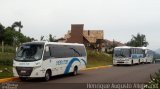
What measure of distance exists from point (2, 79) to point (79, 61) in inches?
333

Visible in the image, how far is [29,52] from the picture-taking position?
2245 centimetres

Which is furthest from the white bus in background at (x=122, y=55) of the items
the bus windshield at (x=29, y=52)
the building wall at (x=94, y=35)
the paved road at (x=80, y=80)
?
the building wall at (x=94, y=35)

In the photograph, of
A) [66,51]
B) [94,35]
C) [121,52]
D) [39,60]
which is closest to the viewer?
[39,60]

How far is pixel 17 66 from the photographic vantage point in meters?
21.9

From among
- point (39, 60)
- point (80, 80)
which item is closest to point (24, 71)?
point (39, 60)

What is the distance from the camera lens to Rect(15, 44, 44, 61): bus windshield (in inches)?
871

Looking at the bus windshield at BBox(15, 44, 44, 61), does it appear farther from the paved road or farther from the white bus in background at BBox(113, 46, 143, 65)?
the white bus in background at BBox(113, 46, 143, 65)

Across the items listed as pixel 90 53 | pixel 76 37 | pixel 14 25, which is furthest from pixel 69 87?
pixel 14 25

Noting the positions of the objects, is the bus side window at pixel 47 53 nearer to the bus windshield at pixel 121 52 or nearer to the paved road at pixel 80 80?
the paved road at pixel 80 80

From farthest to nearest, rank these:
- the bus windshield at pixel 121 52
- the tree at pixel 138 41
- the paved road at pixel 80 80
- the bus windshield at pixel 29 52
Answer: the tree at pixel 138 41 → the bus windshield at pixel 121 52 → the bus windshield at pixel 29 52 → the paved road at pixel 80 80

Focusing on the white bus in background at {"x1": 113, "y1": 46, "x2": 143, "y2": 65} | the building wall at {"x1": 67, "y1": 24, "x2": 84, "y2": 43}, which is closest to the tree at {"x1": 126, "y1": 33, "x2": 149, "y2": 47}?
the building wall at {"x1": 67, "y1": 24, "x2": 84, "y2": 43}

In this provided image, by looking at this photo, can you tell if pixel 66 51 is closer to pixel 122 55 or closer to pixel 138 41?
pixel 122 55

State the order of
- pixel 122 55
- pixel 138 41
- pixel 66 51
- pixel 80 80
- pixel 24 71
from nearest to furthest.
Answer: pixel 24 71
pixel 80 80
pixel 66 51
pixel 122 55
pixel 138 41

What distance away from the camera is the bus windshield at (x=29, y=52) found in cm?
2212
